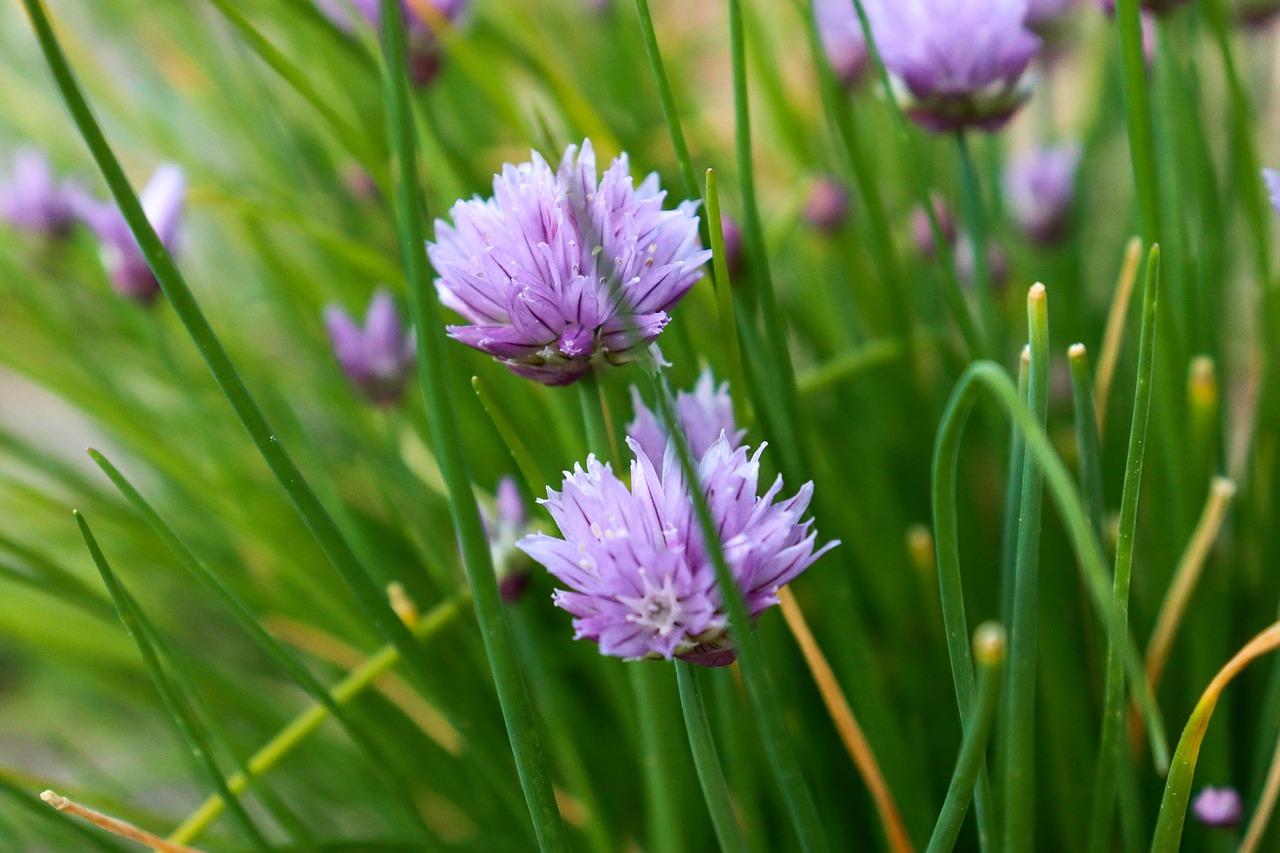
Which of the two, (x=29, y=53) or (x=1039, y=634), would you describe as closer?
(x=1039, y=634)

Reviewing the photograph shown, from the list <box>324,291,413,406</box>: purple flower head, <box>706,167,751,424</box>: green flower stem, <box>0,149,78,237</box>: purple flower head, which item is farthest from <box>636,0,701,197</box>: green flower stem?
<box>0,149,78,237</box>: purple flower head

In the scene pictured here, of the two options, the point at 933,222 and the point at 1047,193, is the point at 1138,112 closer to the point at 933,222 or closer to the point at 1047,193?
the point at 933,222

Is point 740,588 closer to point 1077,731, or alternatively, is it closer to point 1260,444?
point 1077,731

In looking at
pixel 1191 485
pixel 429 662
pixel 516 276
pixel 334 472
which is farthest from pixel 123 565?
pixel 1191 485

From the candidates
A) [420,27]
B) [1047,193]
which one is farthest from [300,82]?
[1047,193]

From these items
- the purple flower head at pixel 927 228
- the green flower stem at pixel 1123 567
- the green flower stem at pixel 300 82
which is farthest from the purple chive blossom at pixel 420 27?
the green flower stem at pixel 1123 567

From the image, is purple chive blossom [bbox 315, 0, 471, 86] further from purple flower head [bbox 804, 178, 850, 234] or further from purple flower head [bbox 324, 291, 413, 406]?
purple flower head [bbox 804, 178, 850, 234]
